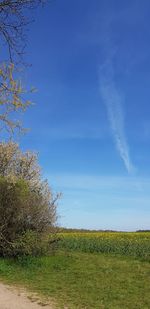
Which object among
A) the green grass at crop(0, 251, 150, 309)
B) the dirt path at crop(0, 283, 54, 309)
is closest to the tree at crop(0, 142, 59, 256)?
Result: the green grass at crop(0, 251, 150, 309)

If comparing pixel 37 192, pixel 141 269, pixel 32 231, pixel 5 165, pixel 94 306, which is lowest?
pixel 94 306

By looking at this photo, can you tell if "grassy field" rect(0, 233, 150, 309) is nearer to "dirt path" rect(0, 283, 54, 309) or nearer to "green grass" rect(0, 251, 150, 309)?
"green grass" rect(0, 251, 150, 309)

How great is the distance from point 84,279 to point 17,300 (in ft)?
18.2

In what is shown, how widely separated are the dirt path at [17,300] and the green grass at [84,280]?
1.93 ft

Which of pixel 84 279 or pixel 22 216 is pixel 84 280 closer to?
pixel 84 279

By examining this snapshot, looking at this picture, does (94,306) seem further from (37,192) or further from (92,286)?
(37,192)

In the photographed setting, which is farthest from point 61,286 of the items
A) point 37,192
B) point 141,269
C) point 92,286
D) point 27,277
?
point 37,192

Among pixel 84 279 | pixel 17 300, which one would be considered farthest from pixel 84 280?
pixel 17 300

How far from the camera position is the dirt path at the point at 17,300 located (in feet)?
43.0

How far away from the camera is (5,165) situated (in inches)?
1147

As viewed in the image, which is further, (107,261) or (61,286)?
(107,261)

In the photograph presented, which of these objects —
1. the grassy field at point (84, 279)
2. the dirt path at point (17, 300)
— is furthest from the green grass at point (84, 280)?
the dirt path at point (17, 300)

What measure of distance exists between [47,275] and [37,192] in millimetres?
7001

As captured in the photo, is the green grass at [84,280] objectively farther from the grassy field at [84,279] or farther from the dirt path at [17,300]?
the dirt path at [17,300]
